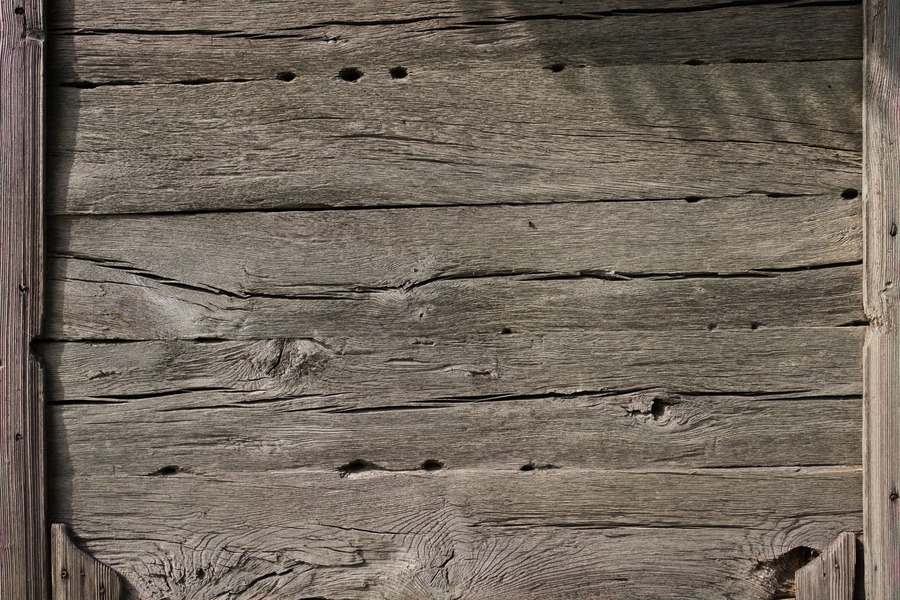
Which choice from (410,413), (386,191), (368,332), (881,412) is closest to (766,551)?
(881,412)

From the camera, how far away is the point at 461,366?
Answer: 1528 millimetres

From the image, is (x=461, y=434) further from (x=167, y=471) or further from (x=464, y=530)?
(x=167, y=471)

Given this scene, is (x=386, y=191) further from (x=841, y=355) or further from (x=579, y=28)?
(x=841, y=355)

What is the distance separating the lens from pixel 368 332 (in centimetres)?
153

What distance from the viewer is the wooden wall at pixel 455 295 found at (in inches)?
59.1

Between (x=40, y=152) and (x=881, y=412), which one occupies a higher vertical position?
(x=40, y=152)

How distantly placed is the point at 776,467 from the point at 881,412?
0.29 meters

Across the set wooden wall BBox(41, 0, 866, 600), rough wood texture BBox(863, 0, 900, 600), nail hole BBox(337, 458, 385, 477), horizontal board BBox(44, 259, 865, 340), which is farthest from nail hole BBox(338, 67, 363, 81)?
rough wood texture BBox(863, 0, 900, 600)

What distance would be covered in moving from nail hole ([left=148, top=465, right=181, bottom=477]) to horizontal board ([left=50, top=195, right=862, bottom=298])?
489mm

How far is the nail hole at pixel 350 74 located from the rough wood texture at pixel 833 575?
173 cm

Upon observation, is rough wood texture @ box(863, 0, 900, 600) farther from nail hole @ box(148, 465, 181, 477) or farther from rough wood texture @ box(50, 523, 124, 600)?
rough wood texture @ box(50, 523, 124, 600)

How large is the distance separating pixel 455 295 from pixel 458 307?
1.3 inches

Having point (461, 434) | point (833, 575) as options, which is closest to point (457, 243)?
point (461, 434)

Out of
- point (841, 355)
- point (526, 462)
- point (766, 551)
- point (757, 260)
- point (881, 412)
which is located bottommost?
point (766, 551)
